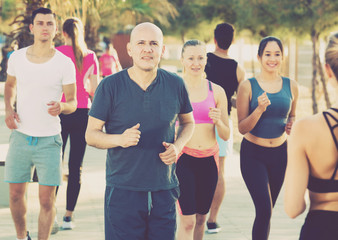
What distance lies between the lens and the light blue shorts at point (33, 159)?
5.11 meters

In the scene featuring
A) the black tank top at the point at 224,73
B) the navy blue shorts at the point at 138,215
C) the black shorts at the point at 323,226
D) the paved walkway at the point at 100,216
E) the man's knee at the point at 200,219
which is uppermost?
the black tank top at the point at 224,73

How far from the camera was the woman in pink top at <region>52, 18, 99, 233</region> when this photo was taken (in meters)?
6.20

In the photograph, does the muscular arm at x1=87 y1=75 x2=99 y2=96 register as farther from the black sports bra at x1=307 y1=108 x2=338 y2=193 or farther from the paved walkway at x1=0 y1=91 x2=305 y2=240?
the black sports bra at x1=307 y1=108 x2=338 y2=193

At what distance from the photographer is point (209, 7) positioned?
971 inches

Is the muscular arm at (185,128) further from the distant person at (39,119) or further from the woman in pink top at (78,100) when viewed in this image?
the woman in pink top at (78,100)

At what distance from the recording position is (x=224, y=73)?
254 inches

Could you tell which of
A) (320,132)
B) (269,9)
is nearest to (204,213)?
(320,132)

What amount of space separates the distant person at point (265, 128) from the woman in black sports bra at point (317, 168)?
2.23m

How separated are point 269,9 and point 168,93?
45.3 ft

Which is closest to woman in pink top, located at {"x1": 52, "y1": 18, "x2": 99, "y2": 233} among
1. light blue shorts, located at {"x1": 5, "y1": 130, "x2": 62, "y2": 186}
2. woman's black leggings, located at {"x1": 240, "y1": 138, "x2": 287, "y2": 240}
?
light blue shorts, located at {"x1": 5, "y1": 130, "x2": 62, "y2": 186}

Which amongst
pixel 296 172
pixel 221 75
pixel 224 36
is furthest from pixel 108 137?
pixel 224 36

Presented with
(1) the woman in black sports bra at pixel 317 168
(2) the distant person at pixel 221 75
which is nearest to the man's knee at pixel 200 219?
(2) the distant person at pixel 221 75

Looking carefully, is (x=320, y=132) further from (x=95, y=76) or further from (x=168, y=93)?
(x=95, y=76)

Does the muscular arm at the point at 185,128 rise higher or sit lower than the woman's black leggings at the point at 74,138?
higher
